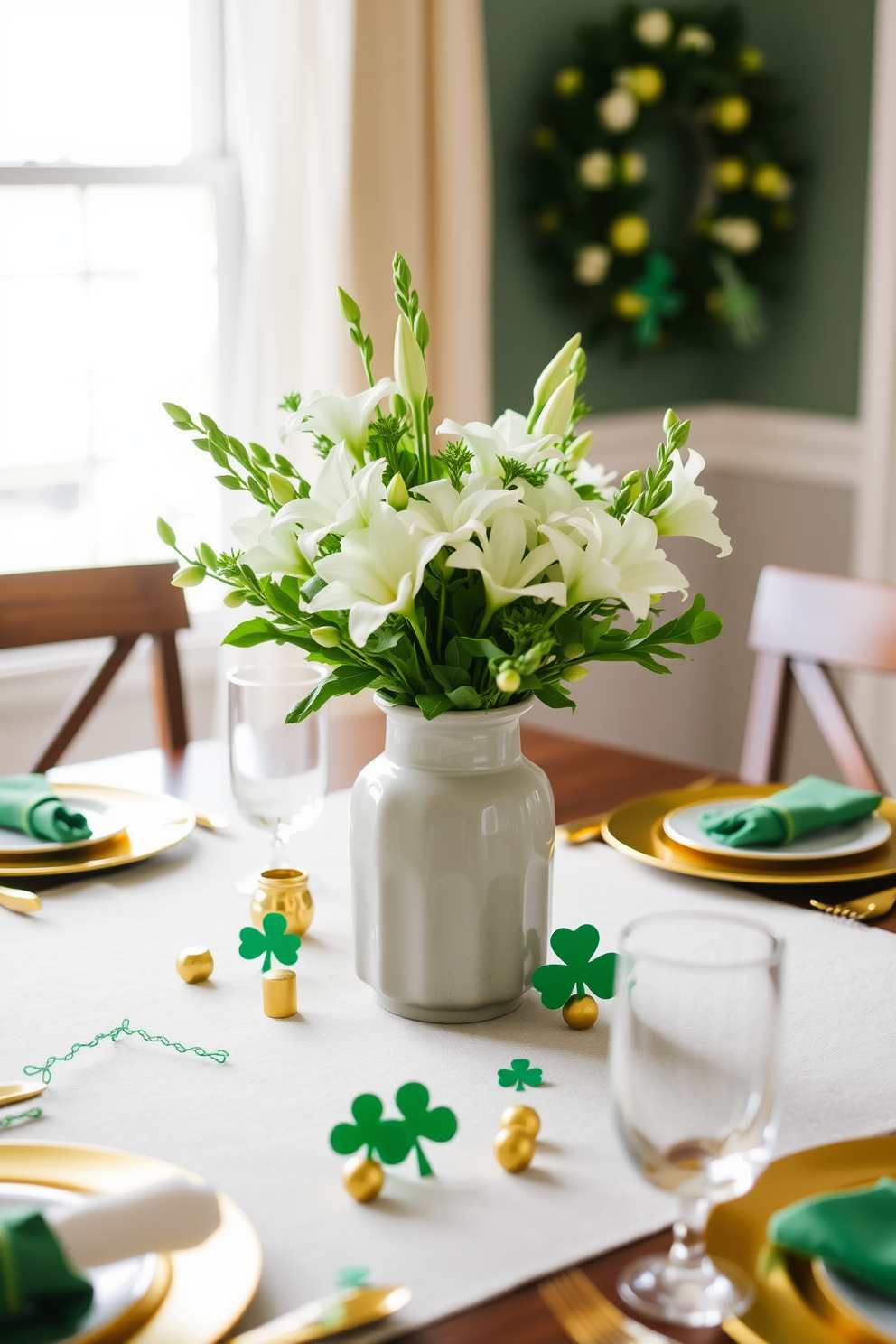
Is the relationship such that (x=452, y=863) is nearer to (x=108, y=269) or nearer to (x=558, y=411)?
(x=558, y=411)

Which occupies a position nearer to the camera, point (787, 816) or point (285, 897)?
point (285, 897)

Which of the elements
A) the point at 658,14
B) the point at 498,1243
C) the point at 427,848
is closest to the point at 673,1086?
the point at 498,1243

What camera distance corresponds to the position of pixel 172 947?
121 cm

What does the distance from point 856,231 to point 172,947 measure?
9.07 feet

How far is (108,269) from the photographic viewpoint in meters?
2.82

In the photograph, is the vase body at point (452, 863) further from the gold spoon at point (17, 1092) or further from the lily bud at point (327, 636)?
the gold spoon at point (17, 1092)

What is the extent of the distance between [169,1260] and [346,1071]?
0.26 metres

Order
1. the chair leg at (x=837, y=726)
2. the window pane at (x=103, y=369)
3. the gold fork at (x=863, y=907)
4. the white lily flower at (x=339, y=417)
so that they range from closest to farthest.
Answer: the white lily flower at (x=339, y=417) < the gold fork at (x=863, y=907) < the chair leg at (x=837, y=726) < the window pane at (x=103, y=369)

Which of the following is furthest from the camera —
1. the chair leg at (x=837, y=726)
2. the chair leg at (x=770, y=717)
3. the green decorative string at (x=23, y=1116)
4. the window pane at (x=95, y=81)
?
the window pane at (x=95, y=81)

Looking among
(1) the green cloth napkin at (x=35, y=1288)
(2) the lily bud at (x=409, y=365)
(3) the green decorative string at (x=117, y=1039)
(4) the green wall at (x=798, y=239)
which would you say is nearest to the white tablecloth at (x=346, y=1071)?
(3) the green decorative string at (x=117, y=1039)

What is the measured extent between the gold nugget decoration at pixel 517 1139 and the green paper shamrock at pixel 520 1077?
0.25 ft

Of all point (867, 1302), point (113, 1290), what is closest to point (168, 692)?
point (113, 1290)

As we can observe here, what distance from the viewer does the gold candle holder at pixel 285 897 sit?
3.96 ft

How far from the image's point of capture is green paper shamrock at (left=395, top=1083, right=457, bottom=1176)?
869 mm
